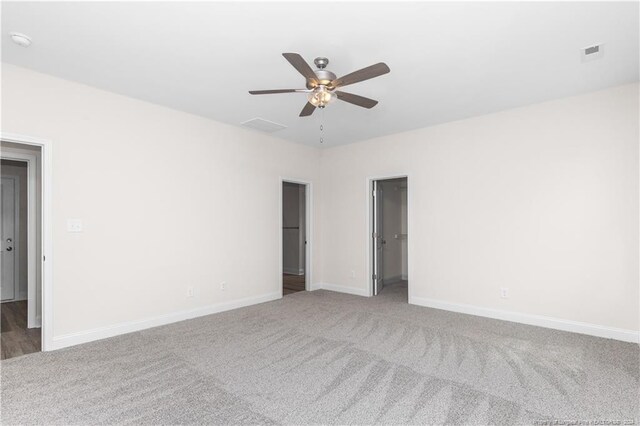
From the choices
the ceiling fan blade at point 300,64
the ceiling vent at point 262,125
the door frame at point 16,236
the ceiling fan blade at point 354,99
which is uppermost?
the ceiling vent at point 262,125

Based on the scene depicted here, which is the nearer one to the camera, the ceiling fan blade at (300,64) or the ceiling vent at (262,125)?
the ceiling fan blade at (300,64)

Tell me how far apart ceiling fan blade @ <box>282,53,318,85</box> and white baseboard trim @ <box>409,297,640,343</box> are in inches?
145

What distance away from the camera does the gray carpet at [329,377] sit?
7.25 ft

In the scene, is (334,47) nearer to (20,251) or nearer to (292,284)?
(292,284)

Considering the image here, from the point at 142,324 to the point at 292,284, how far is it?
3.28 meters

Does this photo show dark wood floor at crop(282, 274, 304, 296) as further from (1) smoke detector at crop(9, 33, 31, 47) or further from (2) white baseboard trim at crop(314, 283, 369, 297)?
(1) smoke detector at crop(9, 33, 31, 47)

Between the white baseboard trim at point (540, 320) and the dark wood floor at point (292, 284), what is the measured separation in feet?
7.28

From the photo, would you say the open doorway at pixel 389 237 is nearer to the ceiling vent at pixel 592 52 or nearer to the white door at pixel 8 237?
the ceiling vent at pixel 592 52

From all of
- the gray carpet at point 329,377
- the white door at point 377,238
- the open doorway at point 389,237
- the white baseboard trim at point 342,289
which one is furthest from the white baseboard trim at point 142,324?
the open doorway at point 389,237

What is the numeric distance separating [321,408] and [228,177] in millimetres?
3457

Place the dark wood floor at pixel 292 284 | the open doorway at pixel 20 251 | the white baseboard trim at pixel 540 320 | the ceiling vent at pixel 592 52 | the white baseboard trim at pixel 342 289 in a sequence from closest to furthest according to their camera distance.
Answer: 1. the ceiling vent at pixel 592 52
2. the white baseboard trim at pixel 540 320
3. the open doorway at pixel 20 251
4. the white baseboard trim at pixel 342 289
5. the dark wood floor at pixel 292 284

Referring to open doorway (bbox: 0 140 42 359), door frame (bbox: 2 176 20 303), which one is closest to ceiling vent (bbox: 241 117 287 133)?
open doorway (bbox: 0 140 42 359)

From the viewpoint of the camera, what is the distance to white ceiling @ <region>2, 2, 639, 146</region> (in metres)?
2.31

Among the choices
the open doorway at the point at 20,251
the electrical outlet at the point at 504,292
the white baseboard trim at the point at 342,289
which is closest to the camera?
the open doorway at the point at 20,251
